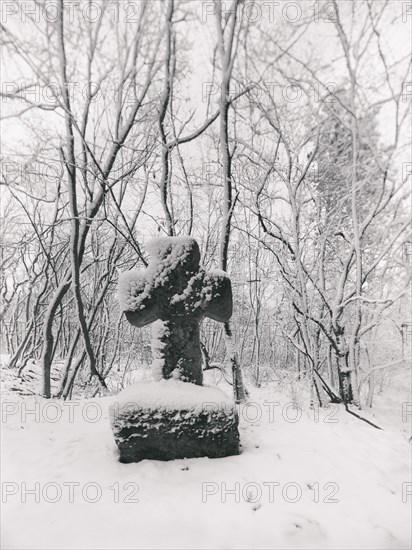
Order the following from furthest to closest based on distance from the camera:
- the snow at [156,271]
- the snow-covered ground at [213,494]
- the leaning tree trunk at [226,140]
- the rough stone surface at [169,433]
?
the leaning tree trunk at [226,140] < the snow at [156,271] < the rough stone surface at [169,433] < the snow-covered ground at [213,494]

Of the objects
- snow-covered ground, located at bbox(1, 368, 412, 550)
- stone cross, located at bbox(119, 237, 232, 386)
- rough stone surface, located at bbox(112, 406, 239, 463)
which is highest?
stone cross, located at bbox(119, 237, 232, 386)

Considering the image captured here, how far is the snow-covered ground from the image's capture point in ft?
5.54

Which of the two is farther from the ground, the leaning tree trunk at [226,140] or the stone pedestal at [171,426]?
the leaning tree trunk at [226,140]

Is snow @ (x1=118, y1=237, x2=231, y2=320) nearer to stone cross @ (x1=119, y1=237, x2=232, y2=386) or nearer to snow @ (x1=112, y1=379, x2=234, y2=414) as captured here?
stone cross @ (x1=119, y1=237, x2=232, y2=386)

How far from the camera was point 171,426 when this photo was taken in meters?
2.52

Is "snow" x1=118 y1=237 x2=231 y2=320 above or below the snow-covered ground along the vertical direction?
above

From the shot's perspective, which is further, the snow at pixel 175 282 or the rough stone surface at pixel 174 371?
the snow at pixel 175 282

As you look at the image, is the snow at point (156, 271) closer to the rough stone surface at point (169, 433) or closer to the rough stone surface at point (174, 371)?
the rough stone surface at point (174, 371)

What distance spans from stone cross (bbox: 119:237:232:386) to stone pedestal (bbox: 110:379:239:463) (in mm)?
437

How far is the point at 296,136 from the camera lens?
21.0 ft

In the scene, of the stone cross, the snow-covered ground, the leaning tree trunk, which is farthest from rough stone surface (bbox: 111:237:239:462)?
the leaning tree trunk

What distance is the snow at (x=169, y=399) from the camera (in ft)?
8.29


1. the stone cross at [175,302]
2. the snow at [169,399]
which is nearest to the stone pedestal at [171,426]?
the snow at [169,399]

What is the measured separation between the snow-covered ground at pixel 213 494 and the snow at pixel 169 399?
432 mm
